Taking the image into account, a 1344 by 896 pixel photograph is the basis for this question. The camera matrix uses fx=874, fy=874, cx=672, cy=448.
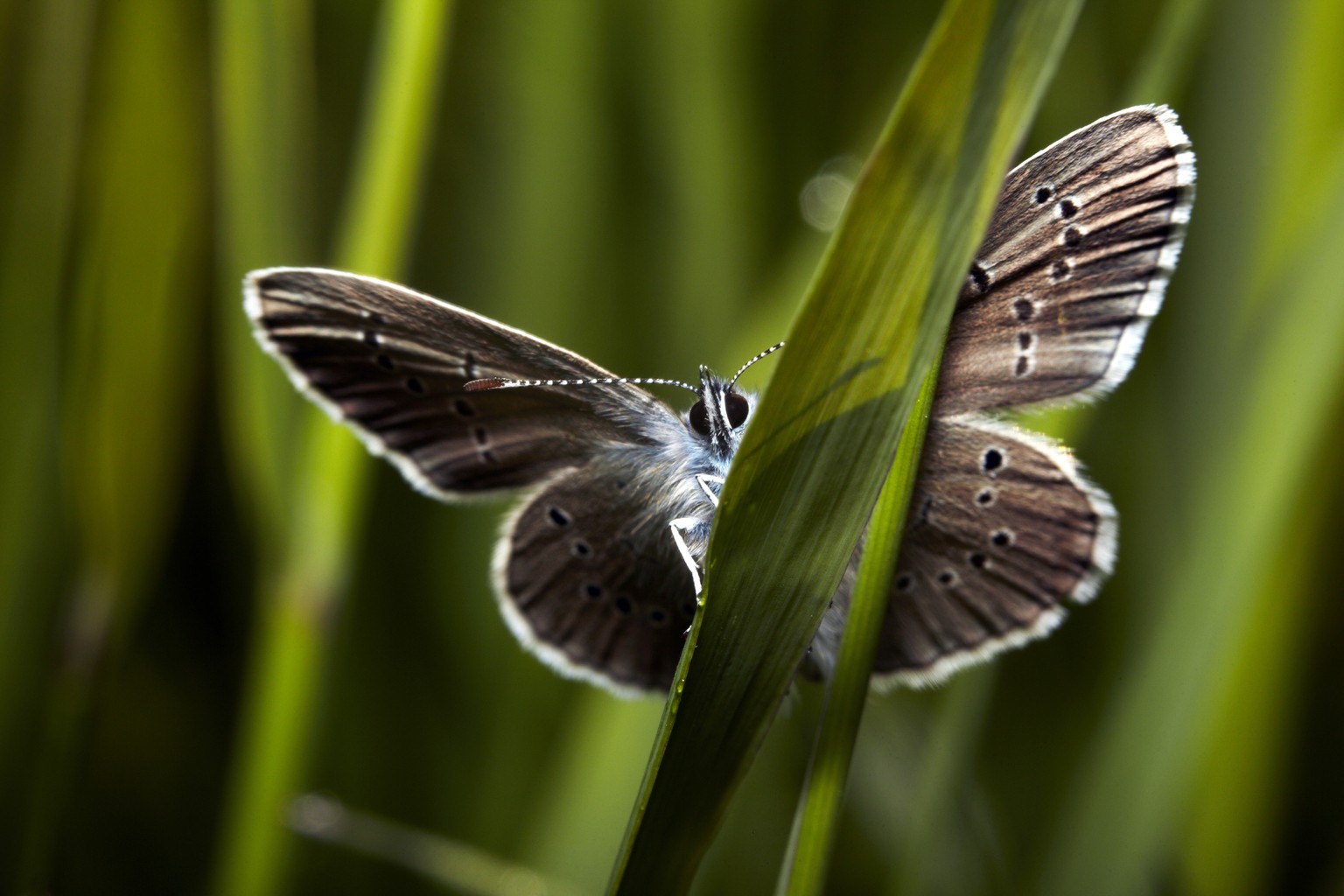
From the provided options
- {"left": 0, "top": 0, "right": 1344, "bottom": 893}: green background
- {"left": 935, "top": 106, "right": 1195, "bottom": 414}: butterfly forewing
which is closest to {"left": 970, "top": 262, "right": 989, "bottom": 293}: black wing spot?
{"left": 935, "top": 106, "right": 1195, "bottom": 414}: butterfly forewing

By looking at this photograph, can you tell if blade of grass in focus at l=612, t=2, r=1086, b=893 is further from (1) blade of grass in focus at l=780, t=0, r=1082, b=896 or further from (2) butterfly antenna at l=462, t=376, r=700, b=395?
(2) butterfly antenna at l=462, t=376, r=700, b=395

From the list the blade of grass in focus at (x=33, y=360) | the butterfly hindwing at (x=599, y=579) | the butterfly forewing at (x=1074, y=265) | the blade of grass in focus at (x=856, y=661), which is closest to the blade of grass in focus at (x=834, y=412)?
the blade of grass in focus at (x=856, y=661)

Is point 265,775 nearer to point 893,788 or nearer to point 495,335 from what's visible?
point 495,335

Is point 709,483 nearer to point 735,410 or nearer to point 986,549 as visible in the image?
point 735,410

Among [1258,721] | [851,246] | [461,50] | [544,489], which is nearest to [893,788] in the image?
[1258,721]

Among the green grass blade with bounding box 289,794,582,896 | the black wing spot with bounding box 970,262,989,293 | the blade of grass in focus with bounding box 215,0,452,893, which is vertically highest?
the black wing spot with bounding box 970,262,989,293

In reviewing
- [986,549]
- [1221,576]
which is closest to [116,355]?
[986,549]

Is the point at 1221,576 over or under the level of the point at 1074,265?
under

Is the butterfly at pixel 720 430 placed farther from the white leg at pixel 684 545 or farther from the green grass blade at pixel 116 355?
the green grass blade at pixel 116 355
